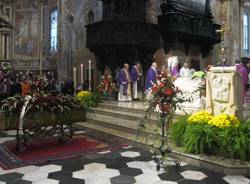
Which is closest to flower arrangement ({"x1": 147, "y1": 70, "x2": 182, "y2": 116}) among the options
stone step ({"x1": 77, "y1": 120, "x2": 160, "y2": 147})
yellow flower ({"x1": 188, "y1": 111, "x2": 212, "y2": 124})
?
yellow flower ({"x1": 188, "y1": 111, "x2": 212, "y2": 124})

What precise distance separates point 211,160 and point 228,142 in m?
0.42

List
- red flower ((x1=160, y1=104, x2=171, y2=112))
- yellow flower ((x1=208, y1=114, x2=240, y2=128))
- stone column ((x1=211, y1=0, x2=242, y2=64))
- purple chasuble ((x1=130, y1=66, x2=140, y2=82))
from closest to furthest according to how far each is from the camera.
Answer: red flower ((x1=160, y1=104, x2=171, y2=112)), yellow flower ((x1=208, y1=114, x2=240, y2=128)), purple chasuble ((x1=130, y1=66, x2=140, y2=82)), stone column ((x1=211, y1=0, x2=242, y2=64))

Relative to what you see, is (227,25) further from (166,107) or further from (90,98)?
(166,107)

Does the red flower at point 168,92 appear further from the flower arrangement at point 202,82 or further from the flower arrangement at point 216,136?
the flower arrangement at point 202,82

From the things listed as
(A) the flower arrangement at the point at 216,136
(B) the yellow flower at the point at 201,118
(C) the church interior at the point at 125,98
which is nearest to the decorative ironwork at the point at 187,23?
(C) the church interior at the point at 125,98

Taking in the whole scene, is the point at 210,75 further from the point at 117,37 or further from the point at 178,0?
the point at 178,0

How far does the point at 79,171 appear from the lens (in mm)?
5645

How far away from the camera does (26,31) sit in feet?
72.2

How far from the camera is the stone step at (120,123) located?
27.0 feet

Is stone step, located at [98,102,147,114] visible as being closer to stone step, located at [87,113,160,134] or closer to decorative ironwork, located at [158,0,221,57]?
stone step, located at [87,113,160,134]

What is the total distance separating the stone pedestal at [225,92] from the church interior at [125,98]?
0.8 inches

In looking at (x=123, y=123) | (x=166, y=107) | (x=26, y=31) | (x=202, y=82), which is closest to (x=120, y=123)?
(x=123, y=123)

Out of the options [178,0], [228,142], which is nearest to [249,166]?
[228,142]

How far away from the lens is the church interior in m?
5.70
